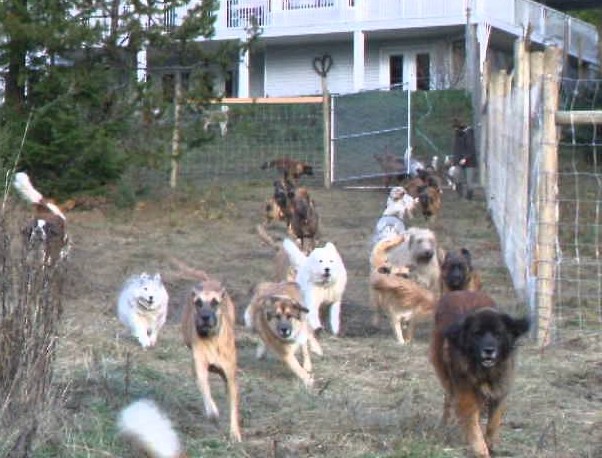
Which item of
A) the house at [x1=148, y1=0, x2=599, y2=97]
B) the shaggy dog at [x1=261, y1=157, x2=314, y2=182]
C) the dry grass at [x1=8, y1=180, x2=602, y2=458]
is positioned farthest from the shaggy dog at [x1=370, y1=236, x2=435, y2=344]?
the house at [x1=148, y1=0, x2=599, y2=97]

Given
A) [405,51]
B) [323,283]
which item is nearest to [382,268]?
[323,283]

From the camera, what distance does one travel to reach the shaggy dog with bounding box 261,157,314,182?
974 inches

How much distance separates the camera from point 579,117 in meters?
10.0

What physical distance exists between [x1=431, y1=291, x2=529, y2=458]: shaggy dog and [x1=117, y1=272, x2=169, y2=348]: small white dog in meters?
3.57

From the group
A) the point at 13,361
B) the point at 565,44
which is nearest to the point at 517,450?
the point at 13,361

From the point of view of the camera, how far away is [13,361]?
648cm

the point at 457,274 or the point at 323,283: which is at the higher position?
the point at 457,274

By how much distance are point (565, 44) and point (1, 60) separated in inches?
733

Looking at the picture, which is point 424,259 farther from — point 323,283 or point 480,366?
point 480,366

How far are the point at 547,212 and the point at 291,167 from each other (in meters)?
14.6

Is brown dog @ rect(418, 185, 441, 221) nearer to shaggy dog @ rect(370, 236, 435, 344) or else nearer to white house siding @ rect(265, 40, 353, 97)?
shaggy dog @ rect(370, 236, 435, 344)

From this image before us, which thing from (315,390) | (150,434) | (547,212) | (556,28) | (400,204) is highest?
(556,28)

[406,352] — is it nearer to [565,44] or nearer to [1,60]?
[1,60]

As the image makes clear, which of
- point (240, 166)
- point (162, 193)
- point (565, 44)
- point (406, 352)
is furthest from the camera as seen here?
point (565, 44)
